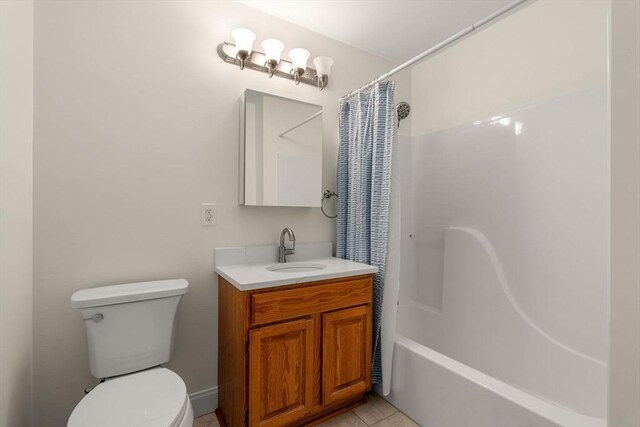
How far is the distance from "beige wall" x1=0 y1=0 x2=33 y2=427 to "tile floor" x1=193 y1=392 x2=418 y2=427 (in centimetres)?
80

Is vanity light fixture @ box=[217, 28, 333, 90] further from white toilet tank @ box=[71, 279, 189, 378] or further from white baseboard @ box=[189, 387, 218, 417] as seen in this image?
white baseboard @ box=[189, 387, 218, 417]

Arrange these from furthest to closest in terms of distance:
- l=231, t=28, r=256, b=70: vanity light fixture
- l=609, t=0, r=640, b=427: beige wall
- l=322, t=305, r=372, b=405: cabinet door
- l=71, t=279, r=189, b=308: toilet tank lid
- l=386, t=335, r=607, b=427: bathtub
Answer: l=231, t=28, r=256, b=70: vanity light fixture, l=322, t=305, r=372, b=405: cabinet door, l=71, t=279, r=189, b=308: toilet tank lid, l=386, t=335, r=607, b=427: bathtub, l=609, t=0, r=640, b=427: beige wall

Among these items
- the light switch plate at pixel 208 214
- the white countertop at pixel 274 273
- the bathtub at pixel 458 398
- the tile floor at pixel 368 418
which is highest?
the light switch plate at pixel 208 214

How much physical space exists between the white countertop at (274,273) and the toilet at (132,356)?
0.27 m

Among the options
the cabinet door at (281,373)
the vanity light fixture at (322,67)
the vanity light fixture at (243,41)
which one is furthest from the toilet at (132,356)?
the vanity light fixture at (322,67)

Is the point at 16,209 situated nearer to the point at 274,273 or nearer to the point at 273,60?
the point at 274,273

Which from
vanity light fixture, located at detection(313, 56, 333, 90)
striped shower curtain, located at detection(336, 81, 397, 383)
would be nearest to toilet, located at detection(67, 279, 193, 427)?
striped shower curtain, located at detection(336, 81, 397, 383)

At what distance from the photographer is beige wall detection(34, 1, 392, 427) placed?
139 cm

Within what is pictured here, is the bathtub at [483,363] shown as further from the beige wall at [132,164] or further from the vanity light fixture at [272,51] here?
the vanity light fixture at [272,51]

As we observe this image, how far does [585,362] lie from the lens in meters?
1.57

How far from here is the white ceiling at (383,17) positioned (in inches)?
73.0

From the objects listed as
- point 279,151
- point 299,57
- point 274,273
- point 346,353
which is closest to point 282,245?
point 274,273

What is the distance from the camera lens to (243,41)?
1721 millimetres

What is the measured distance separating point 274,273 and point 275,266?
0.24 metres
